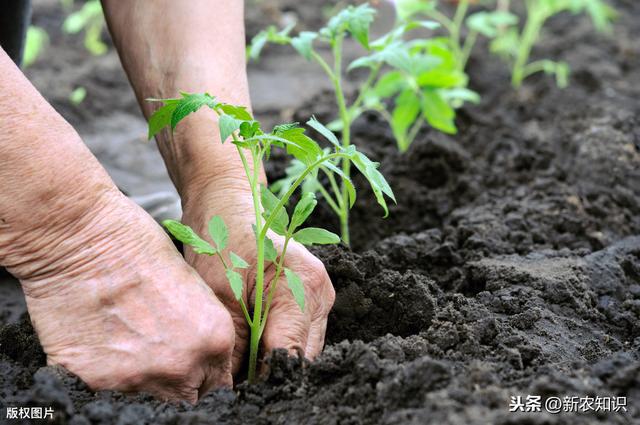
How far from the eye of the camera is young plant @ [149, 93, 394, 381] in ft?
4.51

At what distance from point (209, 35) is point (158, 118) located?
0.53 meters

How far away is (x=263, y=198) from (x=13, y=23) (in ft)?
4.99

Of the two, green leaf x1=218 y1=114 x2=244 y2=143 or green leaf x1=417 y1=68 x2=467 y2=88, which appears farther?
green leaf x1=417 y1=68 x2=467 y2=88

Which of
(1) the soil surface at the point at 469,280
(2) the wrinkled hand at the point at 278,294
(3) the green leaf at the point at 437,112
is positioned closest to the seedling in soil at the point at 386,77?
(3) the green leaf at the point at 437,112

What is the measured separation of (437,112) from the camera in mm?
2625

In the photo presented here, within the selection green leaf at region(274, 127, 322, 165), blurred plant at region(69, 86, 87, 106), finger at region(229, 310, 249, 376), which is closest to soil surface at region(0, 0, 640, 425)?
blurred plant at region(69, 86, 87, 106)

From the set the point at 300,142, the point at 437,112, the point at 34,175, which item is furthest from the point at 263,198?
the point at 437,112

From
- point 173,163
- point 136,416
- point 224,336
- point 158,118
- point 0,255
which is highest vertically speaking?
point 158,118

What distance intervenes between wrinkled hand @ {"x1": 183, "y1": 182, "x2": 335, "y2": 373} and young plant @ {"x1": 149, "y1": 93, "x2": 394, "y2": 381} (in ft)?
0.08

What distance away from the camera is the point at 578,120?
3.21 meters

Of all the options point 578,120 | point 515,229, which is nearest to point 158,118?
point 515,229

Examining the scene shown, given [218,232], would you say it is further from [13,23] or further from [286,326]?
[13,23]

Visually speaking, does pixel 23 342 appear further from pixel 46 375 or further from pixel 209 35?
pixel 209 35

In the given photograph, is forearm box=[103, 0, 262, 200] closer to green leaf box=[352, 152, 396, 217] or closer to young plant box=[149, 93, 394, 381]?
young plant box=[149, 93, 394, 381]
